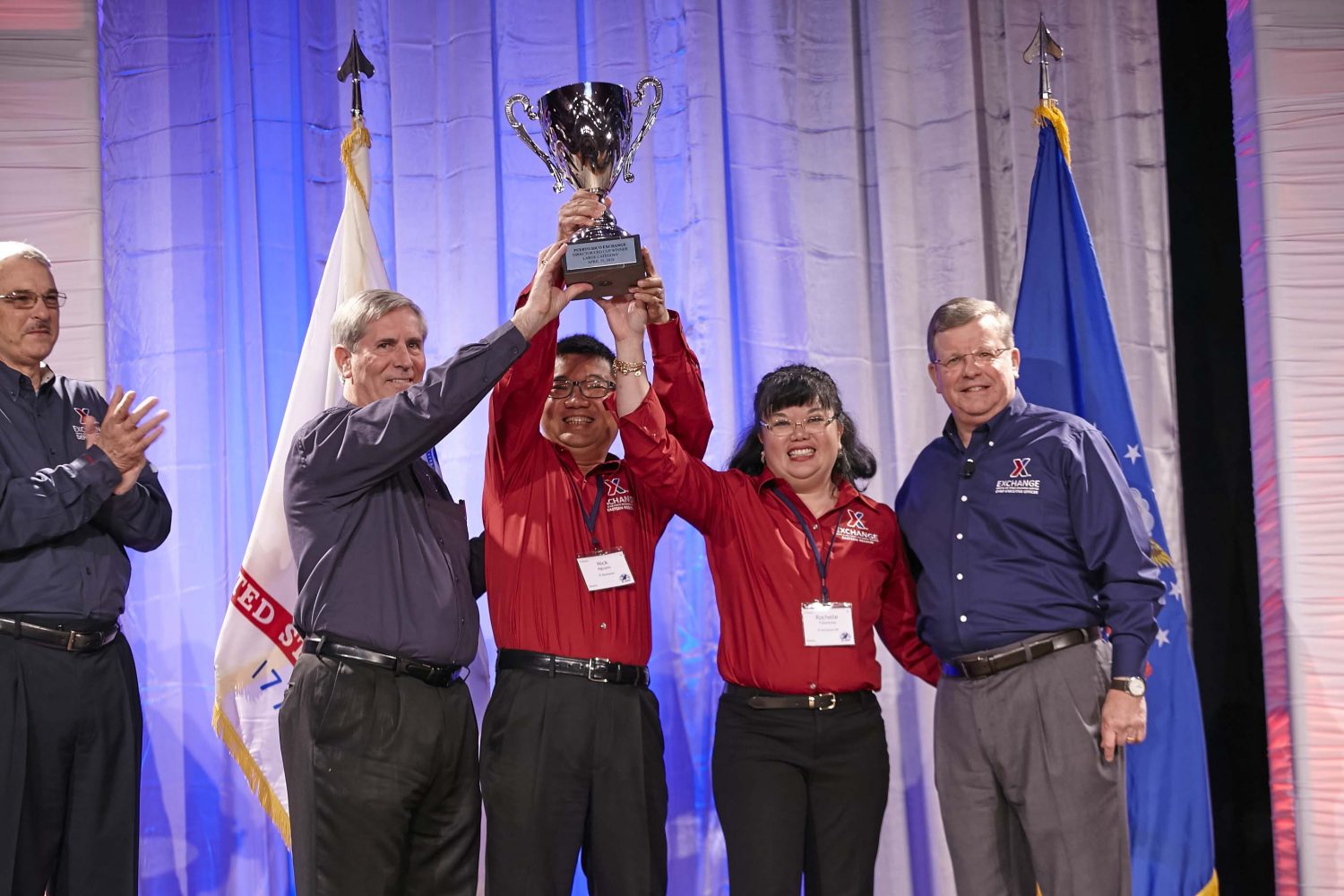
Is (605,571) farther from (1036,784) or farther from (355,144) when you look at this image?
(355,144)

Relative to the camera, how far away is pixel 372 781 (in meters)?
2.54

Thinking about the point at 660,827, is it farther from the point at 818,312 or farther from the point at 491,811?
the point at 818,312

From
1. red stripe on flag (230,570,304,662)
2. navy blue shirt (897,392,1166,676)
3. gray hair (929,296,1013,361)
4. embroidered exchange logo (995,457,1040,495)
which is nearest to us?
navy blue shirt (897,392,1166,676)

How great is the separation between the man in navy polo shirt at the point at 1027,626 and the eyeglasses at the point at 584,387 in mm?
848

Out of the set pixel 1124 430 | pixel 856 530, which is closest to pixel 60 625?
pixel 856 530

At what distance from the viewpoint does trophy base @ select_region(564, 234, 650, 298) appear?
2.65 metres

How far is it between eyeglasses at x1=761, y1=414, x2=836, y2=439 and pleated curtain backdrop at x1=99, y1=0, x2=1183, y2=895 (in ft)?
2.60

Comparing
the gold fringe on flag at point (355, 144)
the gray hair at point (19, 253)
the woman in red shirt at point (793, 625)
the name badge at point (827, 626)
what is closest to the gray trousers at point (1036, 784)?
the woman in red shirt at point (793, 625)

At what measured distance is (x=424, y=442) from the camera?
2600 mm

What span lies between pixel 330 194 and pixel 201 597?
1.39 m

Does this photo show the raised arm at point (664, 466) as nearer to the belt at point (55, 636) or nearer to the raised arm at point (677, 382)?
the raised arm at point (677, 382)

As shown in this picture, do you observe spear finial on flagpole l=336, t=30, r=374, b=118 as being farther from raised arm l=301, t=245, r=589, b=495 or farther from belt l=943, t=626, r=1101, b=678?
belt l=943, t=626, r=1101, b=678

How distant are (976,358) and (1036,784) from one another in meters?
1.01

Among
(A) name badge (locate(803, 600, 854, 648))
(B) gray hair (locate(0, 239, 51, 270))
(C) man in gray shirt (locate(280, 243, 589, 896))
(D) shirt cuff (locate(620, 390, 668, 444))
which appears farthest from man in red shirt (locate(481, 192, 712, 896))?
(B) gray hair (locate(0, 239, 51, 270))
